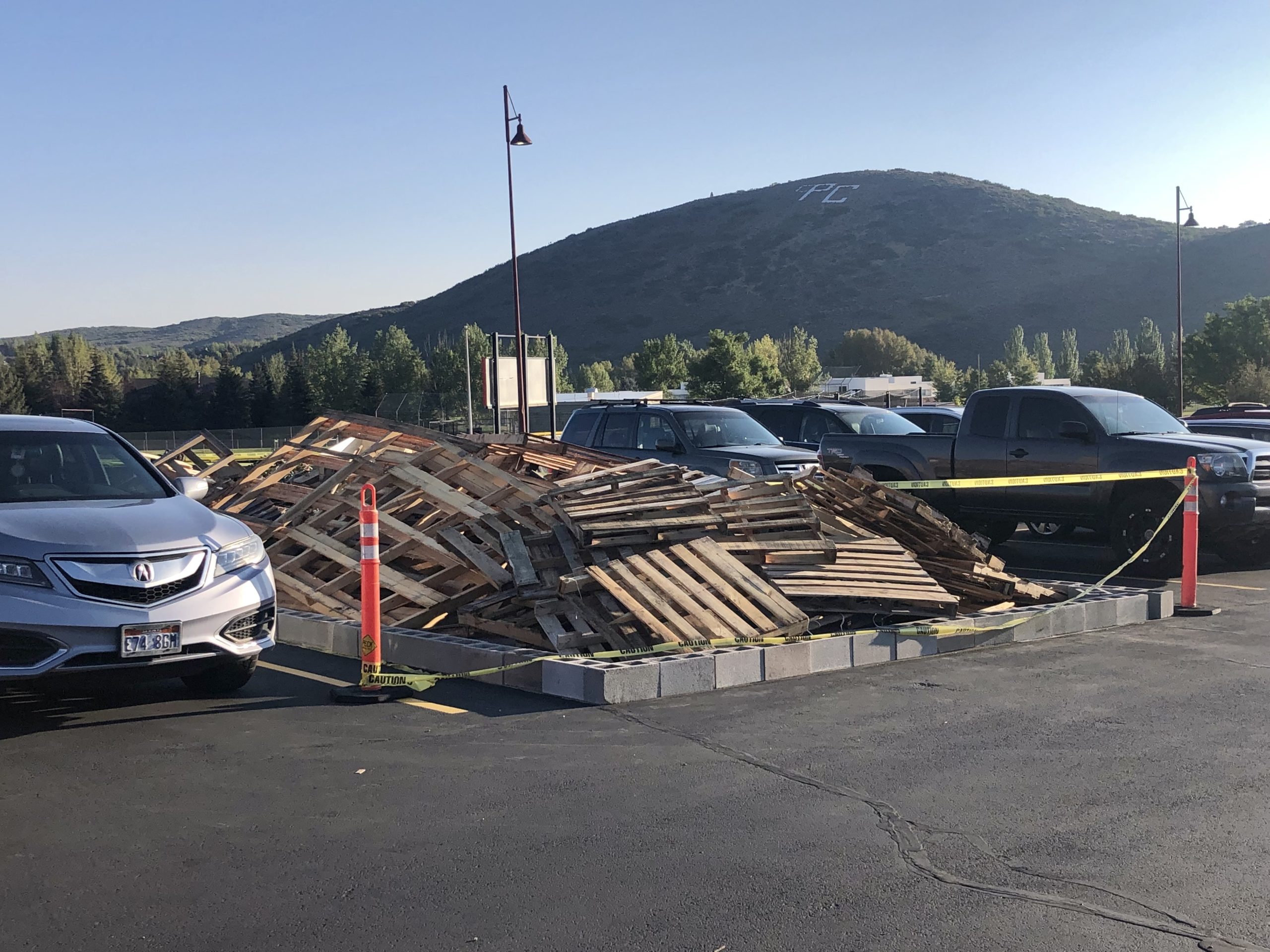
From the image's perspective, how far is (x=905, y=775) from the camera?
5.62 metres

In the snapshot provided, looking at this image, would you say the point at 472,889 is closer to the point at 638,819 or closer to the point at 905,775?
the point at 638,819

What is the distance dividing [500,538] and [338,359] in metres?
100

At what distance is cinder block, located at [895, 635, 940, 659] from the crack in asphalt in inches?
121

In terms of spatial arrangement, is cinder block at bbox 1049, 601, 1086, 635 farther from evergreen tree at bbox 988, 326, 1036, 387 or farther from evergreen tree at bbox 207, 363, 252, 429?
evergreen tree at bbox 207, 363, 252, 429

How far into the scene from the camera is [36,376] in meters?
114

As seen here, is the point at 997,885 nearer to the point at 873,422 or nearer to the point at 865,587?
the point at 865,587

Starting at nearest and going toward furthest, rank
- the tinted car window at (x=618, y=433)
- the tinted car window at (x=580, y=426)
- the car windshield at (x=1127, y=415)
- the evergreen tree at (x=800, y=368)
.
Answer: the car windshield at (x=1127, y=415), the tinted car window at (x=618, y=433), the tinted car window at (x=580, y=426), the evergreen tree at (x=800, y=368)

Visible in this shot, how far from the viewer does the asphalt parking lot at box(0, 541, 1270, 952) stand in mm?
3930

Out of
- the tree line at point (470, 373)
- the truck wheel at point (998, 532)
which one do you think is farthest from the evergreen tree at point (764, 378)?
the truck wheel at point (998, 532)

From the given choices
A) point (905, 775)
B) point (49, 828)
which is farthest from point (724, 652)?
point (49, 828)

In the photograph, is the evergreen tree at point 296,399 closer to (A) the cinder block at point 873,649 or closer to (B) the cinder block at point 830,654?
(A) the cinder block at point 873,649

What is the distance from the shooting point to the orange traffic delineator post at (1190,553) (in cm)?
1042

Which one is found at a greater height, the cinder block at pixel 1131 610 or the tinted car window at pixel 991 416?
the tinted car window at pixel 991 416

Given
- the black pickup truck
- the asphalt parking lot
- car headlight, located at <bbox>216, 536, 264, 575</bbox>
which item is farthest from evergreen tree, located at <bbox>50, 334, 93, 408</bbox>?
the asphalt parking lot
